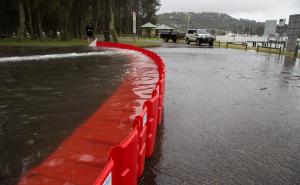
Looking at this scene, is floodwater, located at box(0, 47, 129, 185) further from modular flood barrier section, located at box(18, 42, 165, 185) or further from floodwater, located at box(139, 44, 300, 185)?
floodwater, located at box(139, 44, 300, 185)

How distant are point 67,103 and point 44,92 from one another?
175cm

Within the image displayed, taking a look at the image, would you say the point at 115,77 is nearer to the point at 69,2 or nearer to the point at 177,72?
the point at 177,72

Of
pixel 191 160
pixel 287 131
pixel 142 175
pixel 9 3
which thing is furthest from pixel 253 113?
pixel 9 3

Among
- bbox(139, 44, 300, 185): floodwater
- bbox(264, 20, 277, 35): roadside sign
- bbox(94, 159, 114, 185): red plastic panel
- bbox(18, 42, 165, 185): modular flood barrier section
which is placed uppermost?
bbox(264, 20, 277, 35): roadside sign

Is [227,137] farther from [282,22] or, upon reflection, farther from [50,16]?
[50,16]

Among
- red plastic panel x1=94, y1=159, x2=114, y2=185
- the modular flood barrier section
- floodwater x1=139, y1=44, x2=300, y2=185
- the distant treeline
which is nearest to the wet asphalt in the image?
floodwater x1=139, y1=44, x2=300, y2=185

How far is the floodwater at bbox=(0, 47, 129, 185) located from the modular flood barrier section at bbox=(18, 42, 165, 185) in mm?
230

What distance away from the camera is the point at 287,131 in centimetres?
704

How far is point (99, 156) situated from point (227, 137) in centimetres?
257

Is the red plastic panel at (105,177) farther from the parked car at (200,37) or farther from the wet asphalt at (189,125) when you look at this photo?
the parked car at (200,37)

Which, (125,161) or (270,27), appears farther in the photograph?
(270,27)

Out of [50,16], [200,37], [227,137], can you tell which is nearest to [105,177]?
[227,137]

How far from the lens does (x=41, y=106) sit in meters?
8.33

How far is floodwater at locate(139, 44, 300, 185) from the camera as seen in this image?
475cm
